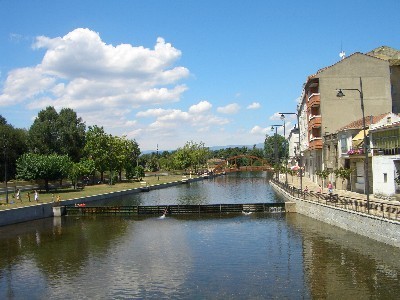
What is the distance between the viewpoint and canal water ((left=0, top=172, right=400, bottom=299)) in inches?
874

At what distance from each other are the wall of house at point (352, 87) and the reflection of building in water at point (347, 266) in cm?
3209

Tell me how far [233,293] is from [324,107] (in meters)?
47.9

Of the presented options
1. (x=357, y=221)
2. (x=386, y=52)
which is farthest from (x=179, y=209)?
(x=386, y=52)

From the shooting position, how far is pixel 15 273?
89.0 ft

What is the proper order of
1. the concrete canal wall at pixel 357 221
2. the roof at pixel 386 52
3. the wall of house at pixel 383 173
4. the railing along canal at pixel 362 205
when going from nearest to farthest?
the concrete canal wall at pixel 357 221
the railing along canal at pixel 362 205
the wall of house at pixel 383 173
the roof at pixel 386 52

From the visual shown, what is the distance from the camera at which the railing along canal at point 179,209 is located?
49875mm

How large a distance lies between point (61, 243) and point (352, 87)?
1826 inches

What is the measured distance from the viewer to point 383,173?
43500 mm

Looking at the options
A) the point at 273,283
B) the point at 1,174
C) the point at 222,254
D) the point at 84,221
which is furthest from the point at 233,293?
the point at 1,174

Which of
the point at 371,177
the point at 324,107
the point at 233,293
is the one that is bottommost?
the point at 233,293

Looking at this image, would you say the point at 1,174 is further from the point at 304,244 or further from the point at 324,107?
the point at 304,244

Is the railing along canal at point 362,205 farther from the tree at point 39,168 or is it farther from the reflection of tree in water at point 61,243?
the tree at point 39,168

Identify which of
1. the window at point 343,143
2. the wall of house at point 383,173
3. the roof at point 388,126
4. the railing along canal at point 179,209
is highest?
the roof at point 388,126

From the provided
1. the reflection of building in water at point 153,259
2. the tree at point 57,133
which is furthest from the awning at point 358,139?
the tree at point 57,133
